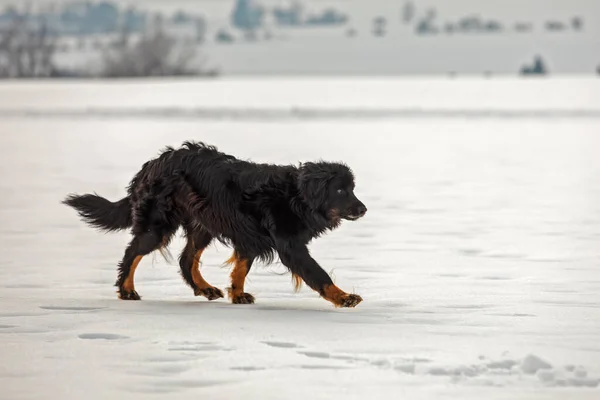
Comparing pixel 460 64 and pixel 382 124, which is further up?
pixel 460 64

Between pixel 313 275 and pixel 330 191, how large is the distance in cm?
44

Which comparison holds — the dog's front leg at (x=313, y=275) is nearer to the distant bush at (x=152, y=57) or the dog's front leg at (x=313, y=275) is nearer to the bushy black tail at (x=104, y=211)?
the bushy black tail at (x=104, y=211)

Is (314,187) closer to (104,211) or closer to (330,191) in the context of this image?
(330,191)

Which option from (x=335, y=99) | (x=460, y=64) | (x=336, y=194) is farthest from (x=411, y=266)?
(x=460, y=64)

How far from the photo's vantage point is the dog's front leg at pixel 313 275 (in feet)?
19.1

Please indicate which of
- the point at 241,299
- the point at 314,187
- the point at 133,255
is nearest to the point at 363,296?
the point at 241,299

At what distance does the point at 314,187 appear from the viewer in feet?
19.2

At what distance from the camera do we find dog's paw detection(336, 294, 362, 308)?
19.1 feet

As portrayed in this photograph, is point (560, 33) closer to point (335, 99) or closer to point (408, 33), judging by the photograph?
point (408, 33)

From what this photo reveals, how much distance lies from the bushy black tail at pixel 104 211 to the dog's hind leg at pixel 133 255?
0.29 metres

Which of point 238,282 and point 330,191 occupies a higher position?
point 330,191

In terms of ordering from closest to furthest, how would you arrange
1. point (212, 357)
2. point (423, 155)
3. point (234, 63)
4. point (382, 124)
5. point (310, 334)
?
point (212, 357) < point (310, 334) < point (423, 155) < point (382, 124) < point (234, 63)

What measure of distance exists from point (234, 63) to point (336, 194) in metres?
34.1

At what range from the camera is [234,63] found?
39.6m
